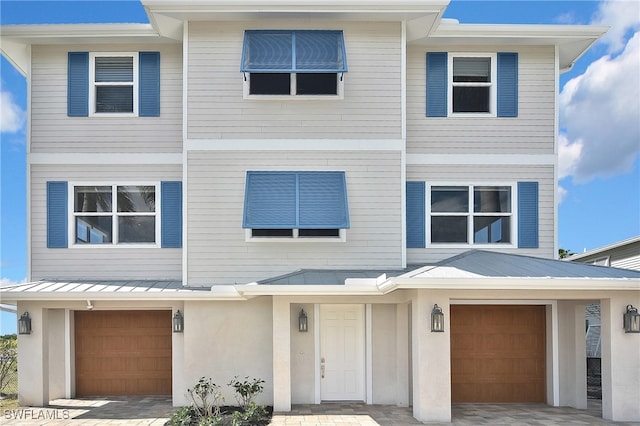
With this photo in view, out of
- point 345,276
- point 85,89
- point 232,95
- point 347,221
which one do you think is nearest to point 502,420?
point 345,276

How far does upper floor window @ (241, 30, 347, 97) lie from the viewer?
11.8 meters

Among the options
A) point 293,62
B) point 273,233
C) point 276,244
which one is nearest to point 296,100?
point 293,62

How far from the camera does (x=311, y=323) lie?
472 inches

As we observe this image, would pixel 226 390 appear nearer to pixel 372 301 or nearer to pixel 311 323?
pixel 311 323

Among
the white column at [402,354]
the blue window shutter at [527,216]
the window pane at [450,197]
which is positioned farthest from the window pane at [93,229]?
the blue window shutter at [527,216]

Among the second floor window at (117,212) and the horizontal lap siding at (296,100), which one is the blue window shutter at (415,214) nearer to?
the horizontal lap siding at (296,100)

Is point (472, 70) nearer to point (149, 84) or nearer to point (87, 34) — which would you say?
point (149, 84)

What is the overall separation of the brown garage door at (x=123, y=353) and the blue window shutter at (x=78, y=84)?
15.8 feet

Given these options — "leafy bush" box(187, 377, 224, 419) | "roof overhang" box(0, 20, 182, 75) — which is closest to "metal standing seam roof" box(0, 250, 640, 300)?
"leafy bush" box(187, 377, 224, 419)

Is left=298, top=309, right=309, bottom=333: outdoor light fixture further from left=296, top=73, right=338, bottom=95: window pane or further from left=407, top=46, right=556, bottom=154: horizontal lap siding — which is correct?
left=296, top=73, right=338, bottom=95: window pane

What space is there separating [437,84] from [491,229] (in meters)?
3.66

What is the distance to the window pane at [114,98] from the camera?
12.9 meters

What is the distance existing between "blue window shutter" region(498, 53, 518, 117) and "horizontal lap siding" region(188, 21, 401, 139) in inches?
102

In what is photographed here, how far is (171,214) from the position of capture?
12570 mm
